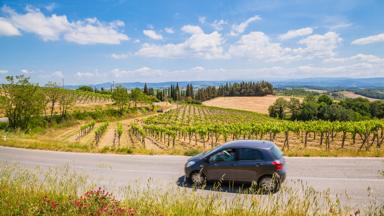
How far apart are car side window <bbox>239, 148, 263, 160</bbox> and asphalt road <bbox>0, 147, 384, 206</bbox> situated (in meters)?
1.75

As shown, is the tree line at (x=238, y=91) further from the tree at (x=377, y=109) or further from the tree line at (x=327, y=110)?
the tree at (x=377, y=109)

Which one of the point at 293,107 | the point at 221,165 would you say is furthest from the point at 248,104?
the point at 221,165

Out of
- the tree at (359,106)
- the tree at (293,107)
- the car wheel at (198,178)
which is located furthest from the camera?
the tree at (293,107)

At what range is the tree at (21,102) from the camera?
3716 centimetres

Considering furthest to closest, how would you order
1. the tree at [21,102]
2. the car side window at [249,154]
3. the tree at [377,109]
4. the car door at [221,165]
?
the tree at [377,109]
the tree at [21,102]
the car door at [221,165]
the car side window at [249,154]

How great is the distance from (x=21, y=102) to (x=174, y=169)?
3521 cm

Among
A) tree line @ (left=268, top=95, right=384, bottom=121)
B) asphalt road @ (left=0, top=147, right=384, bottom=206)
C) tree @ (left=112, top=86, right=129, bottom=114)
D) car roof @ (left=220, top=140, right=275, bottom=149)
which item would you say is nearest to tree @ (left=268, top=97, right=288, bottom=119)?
tree line @ (left=268, top=95, right=384, bottom=121)

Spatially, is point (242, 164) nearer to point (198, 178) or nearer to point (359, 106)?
point (198, 178)

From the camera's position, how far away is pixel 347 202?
7.70 m

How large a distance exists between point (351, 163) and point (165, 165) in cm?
905

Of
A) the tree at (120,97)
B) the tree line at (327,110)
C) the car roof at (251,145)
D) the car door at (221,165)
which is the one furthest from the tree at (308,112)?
the car door at (221,165)

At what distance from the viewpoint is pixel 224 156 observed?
9578 millimetres

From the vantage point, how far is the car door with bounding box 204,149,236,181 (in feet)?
30.7

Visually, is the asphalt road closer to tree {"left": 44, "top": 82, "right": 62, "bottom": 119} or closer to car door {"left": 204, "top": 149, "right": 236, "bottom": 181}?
car door {"left": 204, "top": 149, "right": 236, "bottom": 181}
